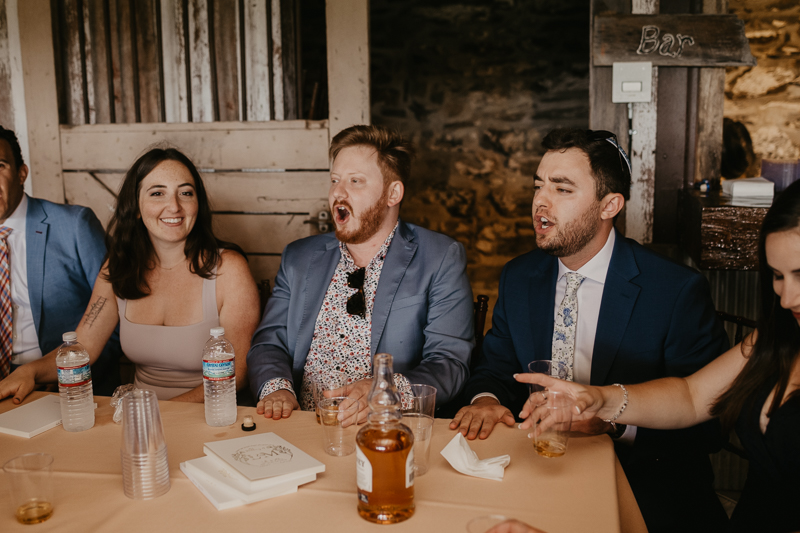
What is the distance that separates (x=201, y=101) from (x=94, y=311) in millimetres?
1452

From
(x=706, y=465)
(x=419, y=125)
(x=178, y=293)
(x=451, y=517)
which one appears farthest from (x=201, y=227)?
(x=419, y=125)

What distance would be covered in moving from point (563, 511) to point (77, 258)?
7.57 ft

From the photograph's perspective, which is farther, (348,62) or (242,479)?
(348,62)

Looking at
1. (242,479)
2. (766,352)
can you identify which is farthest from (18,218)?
(766,352)

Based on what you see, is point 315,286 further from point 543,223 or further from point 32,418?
point 32,418

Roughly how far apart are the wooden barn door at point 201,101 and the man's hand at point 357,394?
1.60 metres

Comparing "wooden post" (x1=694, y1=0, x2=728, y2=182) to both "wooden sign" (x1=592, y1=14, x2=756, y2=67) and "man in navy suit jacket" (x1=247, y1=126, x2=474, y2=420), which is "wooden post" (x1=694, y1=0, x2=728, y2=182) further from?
"man in navy suit jacket" (x1=247, y1=126, x2=474, y2=420)

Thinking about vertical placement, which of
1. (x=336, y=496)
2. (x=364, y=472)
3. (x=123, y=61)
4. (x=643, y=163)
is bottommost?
(x=336, y=496)

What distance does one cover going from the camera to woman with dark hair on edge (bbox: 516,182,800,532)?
1348 millimetres

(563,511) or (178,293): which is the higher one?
(178,293)

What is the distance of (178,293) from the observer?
7.64ft

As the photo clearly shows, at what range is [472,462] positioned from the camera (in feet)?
4.21

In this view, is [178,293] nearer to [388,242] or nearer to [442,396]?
[388,242]

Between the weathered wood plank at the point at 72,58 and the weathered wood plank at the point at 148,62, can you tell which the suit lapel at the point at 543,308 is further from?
the weathered wood plank at the point at 72,58
